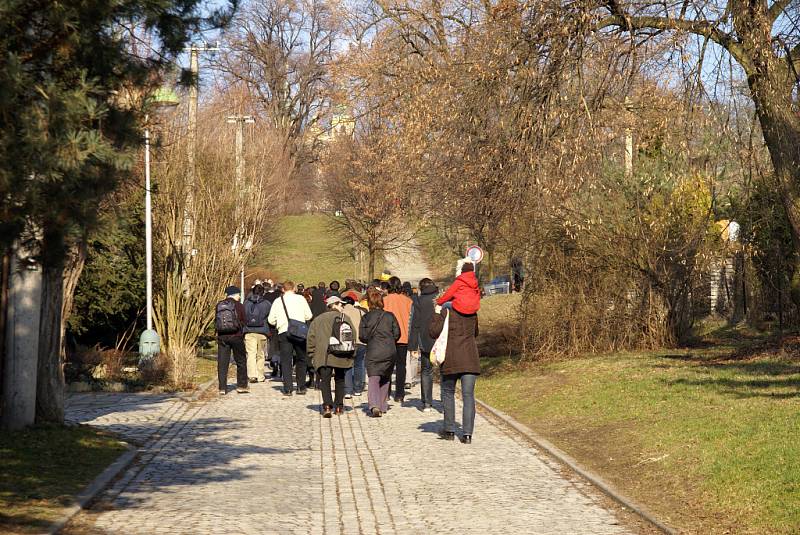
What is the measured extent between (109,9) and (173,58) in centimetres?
116

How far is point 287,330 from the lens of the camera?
1962 cm

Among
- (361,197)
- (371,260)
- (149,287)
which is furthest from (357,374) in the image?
(371,260)

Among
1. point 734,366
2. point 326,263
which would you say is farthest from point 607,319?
point 326,263

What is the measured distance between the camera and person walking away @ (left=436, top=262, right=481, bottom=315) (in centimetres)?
1358

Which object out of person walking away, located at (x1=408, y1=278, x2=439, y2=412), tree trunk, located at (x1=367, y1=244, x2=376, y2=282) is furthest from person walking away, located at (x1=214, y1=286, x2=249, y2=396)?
tree trunk, located at (x1=367, y1=244, x2=376, y2=282)

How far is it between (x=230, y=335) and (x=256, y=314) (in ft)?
4.18

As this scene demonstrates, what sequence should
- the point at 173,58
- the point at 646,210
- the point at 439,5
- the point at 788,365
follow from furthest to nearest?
the point at 439,5
the point at 646,210
the point at 788,365
the point at 173,58

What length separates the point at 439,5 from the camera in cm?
3288

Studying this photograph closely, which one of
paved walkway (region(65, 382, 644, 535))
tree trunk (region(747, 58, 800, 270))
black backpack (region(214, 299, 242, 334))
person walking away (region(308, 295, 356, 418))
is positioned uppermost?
tree trunk (region(747, 58, 800, 270))

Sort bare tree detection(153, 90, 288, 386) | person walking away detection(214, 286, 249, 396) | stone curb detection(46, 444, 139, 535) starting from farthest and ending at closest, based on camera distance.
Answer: bare tree detection(153, 90, 288, 386) → person walking away detection(214, 286, 249, 396) → stone curb detection(46, 444, 139, 535)

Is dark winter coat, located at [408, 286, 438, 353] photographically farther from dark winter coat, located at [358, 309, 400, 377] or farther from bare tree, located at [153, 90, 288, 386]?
bare tree, located at [153, 90, 288, 386]

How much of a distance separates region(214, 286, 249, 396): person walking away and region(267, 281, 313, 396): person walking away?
2.08 ft

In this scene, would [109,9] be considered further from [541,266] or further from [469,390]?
[541,266]

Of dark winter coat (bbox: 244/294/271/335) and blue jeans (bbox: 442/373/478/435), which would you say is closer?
blue jeans (bbox: 442/373/478/435)
